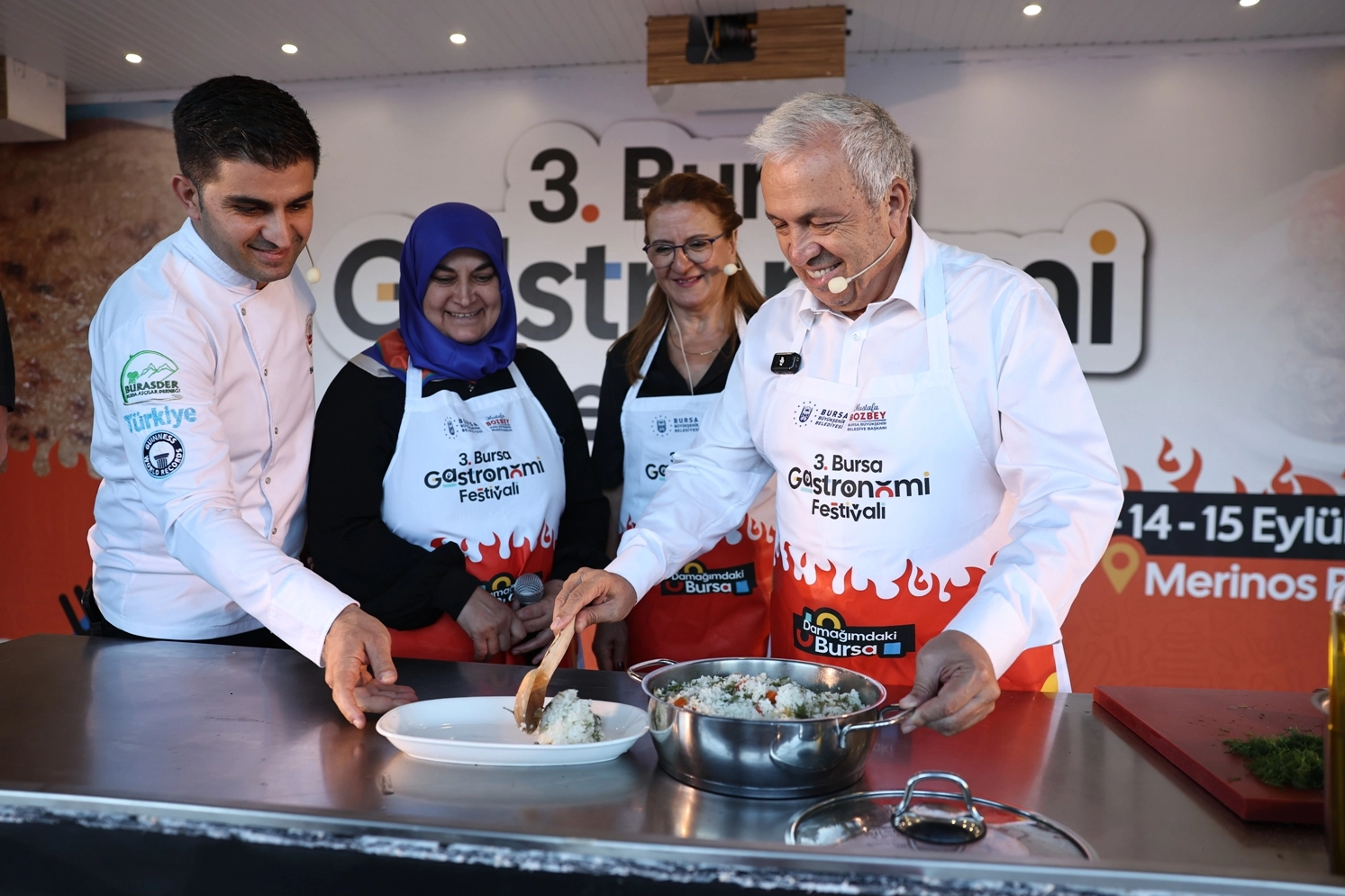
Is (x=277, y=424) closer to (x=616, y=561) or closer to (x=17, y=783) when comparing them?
(x=616, y=561)

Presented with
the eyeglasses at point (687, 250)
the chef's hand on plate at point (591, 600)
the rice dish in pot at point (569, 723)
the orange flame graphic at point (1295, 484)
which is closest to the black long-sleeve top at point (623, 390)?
the eyeglasses at point (687, 250)

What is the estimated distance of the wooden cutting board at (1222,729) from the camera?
3.35 ft

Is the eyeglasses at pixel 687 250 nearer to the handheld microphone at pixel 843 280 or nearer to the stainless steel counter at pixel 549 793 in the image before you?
the handheld microphone at pixel 843 280

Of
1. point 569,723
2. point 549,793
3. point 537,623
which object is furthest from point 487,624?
point 549,793

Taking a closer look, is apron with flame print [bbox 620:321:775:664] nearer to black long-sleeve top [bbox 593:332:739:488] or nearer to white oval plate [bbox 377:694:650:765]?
black long-sleeve top [bbox 593:332:739:488]

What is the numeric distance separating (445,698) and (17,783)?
516 millimetres

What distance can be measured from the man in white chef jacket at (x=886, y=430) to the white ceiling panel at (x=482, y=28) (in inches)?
97.9

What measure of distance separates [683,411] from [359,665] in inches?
53.1

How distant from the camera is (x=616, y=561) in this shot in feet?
5.61

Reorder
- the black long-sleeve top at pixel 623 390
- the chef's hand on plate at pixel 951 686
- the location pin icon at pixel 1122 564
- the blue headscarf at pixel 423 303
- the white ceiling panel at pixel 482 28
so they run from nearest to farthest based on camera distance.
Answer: the chef's hand on plate at pixel 951 686 → the blue headscarf at pixel 423 303 → the black long-sleeve top at pixel 623 390 → the white ceiling panel at pixel 482 28 → the location pin icon at pixel 1122 564

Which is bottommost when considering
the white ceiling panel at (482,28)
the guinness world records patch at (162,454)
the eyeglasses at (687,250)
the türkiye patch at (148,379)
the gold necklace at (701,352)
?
the guinness world records patch at (162,454)

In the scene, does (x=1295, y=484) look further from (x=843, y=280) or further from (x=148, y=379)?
(x=148, y=379)

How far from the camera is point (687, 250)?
262cm

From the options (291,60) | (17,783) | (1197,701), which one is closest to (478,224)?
(17,783)
